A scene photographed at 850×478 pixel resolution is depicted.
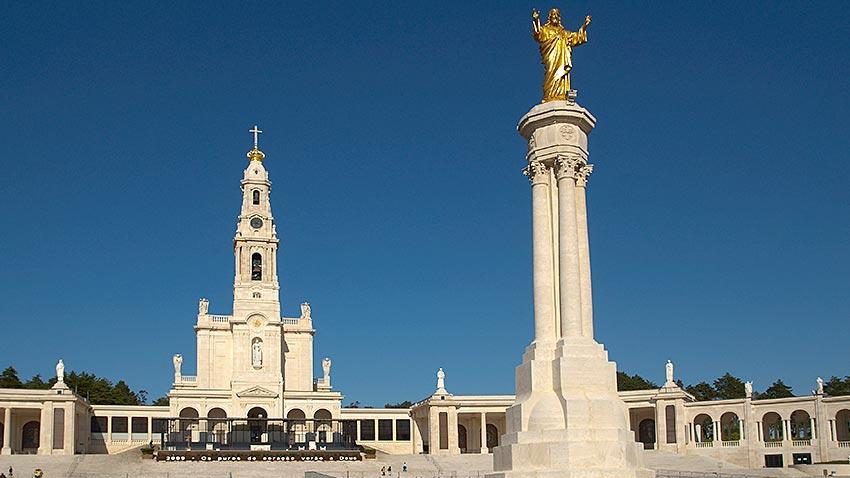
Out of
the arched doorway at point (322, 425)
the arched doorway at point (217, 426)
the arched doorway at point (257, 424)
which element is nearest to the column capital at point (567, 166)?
the arched doorway at point (257, 424)

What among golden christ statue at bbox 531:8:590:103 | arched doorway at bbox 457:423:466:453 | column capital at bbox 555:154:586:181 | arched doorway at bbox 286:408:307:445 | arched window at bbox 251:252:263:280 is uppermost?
arched window at bbox 251:252:263:280

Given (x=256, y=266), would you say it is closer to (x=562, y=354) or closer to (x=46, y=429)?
(x=46, y=429)

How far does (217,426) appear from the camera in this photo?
93.1 m

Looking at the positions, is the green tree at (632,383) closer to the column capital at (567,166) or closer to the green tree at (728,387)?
the green tree at (728,387)

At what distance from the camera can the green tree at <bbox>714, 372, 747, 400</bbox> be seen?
433 feet

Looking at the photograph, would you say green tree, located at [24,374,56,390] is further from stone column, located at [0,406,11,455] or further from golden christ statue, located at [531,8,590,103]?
golden christ statue, located at [531,8,590,103]

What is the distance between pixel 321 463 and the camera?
254 feet

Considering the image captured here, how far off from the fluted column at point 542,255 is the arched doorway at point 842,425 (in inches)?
2209

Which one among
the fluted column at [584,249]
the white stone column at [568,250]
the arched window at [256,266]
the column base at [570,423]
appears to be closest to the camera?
the column base at [570,423]

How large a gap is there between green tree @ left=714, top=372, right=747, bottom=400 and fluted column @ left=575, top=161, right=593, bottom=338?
105m

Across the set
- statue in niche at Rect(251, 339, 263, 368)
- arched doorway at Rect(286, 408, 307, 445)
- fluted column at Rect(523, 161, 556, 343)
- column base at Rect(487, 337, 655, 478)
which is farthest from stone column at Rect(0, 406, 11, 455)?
fluted column at Rect(523, 161, 556, 343)

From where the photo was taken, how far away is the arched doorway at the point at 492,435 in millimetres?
102125

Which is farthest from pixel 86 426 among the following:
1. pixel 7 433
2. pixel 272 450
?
pixel 272 450

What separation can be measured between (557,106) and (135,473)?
46.2 metres
